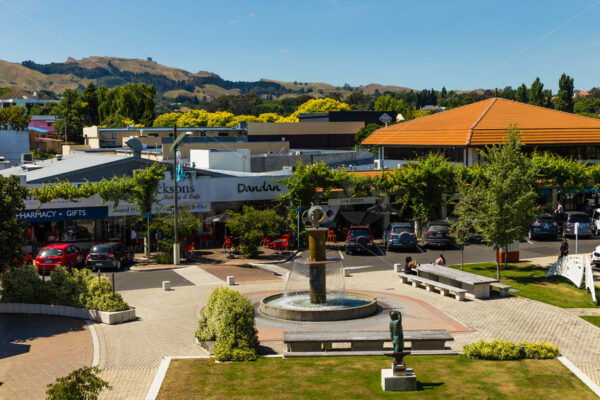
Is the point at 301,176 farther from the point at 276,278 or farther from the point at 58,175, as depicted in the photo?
the point at 58,175

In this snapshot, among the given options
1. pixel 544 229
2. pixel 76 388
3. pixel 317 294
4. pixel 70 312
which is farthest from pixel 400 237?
pixel 76 388

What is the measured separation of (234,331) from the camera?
20203 millimetres

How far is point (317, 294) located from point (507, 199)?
11368 millimetres

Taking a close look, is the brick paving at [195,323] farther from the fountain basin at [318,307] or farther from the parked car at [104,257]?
the parked car at [104,257]

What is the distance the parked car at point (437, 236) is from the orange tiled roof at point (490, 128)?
38.5 ft

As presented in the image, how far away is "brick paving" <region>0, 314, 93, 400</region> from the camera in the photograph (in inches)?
712

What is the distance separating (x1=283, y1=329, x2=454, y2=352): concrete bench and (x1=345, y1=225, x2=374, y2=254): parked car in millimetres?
20297

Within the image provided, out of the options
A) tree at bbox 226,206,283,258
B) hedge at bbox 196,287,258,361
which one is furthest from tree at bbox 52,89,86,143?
hedge at bbox 196,287,258,361

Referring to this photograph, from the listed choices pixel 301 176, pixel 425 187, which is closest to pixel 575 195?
pixel 425 187

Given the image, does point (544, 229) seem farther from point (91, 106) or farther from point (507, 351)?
point (91, 106)

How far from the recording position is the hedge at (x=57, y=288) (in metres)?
25.9

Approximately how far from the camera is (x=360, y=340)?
20.6 m

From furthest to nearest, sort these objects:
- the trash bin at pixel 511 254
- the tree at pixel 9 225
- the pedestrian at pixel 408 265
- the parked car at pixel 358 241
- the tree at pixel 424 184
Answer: the tree at pixel 424 184 < the parked car at pixel 358 241 < the trash bin at pixel 511 254 < the pedestrian at pixel 408 265 < the tree at pixel 9 225

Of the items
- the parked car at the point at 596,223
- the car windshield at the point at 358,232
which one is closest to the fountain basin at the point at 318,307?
the car windshield at the point at 358,232
